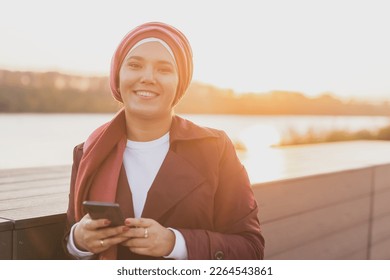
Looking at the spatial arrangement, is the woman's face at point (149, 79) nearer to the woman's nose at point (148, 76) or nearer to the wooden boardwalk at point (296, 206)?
the woman's nose at point (148, 76)

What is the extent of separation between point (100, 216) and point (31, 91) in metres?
2.73

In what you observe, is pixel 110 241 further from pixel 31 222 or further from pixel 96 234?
pixel 31 222

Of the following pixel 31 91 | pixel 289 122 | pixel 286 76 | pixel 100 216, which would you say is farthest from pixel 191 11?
pixel 289 122

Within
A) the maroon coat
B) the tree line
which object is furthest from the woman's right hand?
the tree line

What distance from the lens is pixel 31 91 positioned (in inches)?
163

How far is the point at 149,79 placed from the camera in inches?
69.8

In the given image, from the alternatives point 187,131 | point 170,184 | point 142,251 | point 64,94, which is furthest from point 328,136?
point 142,251

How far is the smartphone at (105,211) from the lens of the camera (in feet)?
5.21

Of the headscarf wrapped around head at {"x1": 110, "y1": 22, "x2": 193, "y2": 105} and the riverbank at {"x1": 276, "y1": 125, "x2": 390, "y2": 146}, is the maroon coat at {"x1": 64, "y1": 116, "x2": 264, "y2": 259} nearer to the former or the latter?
the headscarf wrapped around head at {"x1": 110, "y1": 22, "x2": 193, "y2": 105}

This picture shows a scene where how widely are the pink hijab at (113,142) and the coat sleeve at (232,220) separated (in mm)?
287

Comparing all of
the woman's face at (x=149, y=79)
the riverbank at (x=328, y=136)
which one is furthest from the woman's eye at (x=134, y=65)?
the riverbank at (x=328, y=136)

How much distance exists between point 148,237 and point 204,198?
0.26 meters
